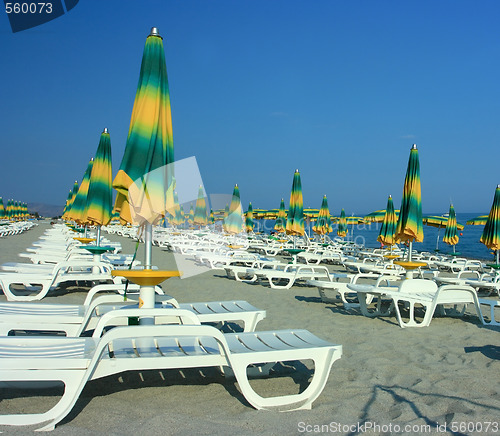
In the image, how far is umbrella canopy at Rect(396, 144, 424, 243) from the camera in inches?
240

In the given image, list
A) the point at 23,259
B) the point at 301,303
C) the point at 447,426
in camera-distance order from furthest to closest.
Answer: the point at 23,259
the point at 301,303
the point at 447,426

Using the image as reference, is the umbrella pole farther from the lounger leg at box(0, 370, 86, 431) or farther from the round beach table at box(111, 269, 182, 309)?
the lounger leg at box(0, 370, 86, 431)

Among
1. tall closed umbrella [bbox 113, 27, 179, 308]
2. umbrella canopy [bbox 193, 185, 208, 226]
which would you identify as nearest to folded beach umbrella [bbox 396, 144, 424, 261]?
tall closed umbrella [bbox 113, 27, 179, 308]

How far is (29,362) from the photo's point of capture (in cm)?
213

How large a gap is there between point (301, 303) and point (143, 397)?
3873 millimetres

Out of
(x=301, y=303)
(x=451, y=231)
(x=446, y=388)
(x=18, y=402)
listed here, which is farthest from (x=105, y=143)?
(x=451, y=231)

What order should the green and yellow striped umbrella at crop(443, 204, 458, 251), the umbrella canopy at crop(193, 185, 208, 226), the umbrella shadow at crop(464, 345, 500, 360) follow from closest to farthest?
the umbrella shadow at crop(464, 345, 500, 360) < the green and yellow striped umbrella at crop(443, 204, 458, 251) < the umbrella canopy at crop(193, 185, 208, 226)

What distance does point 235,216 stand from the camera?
576 inches

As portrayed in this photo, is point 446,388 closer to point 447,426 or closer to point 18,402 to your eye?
point 447,426

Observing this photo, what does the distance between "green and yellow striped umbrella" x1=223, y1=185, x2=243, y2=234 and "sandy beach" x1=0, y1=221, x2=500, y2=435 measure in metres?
10.1

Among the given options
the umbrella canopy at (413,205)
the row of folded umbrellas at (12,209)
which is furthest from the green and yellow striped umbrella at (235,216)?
the row of folded umbrellas at (12,209)

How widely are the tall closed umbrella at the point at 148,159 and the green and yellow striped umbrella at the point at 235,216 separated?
11.3 metres

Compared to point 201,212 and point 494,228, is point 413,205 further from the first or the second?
point 201,212

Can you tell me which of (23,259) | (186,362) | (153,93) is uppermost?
(153,93)
